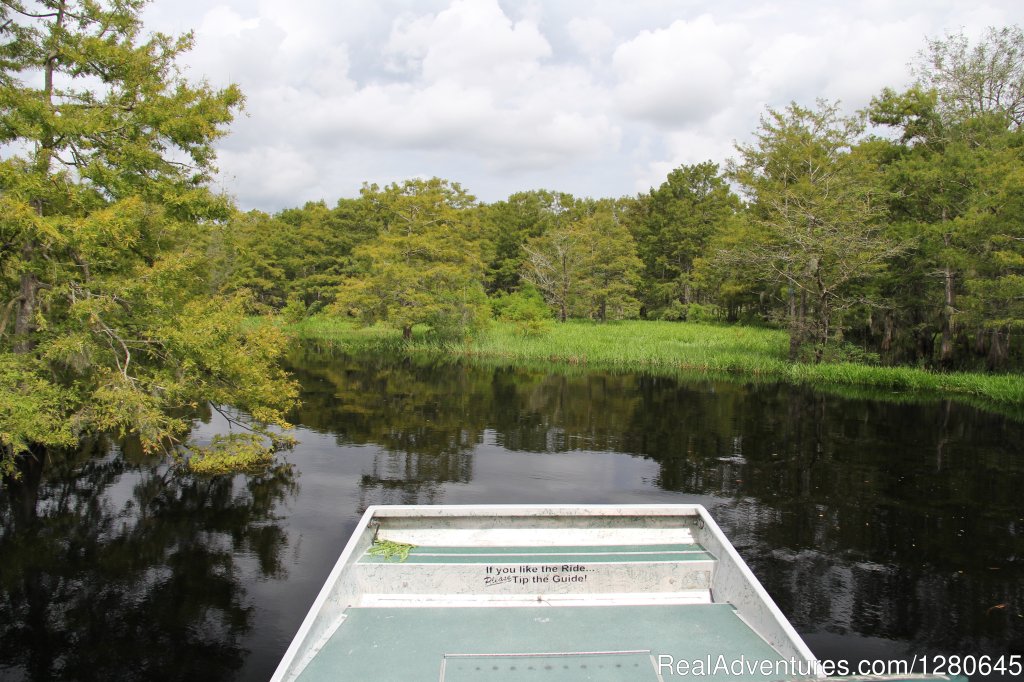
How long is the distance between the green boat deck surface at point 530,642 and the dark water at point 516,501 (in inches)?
62.5

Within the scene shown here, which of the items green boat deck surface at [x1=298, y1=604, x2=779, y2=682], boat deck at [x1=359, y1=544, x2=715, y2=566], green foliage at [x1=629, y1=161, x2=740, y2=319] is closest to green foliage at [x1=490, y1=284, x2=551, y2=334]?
green foliage at [x1=629, y1=161, x2=740, y2=319]

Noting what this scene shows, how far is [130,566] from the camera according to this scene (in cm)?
779

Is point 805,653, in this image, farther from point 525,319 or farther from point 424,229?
point 525,319

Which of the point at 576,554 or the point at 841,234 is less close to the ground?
the point at 841,234

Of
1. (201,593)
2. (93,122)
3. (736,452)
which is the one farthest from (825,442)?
(93,122)

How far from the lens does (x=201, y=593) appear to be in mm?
7148

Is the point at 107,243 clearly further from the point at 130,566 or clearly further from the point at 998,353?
the point at 998,353

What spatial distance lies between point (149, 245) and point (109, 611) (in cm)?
731

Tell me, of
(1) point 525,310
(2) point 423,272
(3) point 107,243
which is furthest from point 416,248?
(3) point 107,243

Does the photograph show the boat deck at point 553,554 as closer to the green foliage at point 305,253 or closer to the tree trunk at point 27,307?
the tree trunk at point 27,307

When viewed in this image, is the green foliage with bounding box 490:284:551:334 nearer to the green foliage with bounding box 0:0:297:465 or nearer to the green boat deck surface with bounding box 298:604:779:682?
the green foliage with bounding box 0:0:297:465

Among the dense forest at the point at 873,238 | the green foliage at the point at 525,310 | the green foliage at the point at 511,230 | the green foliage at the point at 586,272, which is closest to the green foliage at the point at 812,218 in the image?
the dense forest at the point at 873,238

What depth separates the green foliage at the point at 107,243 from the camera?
9.32 meters

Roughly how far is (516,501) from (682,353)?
1875cm
